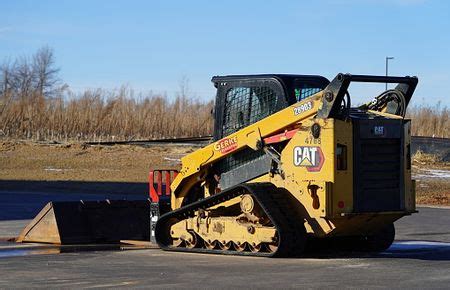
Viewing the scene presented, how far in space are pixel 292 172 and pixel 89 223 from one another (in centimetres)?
420

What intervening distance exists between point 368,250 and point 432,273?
9.54 ft

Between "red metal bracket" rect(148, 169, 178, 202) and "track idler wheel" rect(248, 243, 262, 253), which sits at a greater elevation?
"red metal bracket" rect(148, 169, 178, 202)

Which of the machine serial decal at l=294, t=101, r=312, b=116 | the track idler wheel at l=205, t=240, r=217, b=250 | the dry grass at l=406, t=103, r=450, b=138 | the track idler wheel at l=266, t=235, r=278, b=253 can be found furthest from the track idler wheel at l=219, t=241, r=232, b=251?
the dry grass at l=406, t=103, r=450, b=138

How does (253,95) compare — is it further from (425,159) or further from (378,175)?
(425,159)

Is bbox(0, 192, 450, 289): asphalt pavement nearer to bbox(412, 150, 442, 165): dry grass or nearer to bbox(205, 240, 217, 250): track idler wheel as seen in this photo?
bbox(205, 240, 217, 250): track idler wheel

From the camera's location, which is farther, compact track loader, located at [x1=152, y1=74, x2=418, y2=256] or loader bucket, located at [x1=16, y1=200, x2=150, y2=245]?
loader bucket, located at [x1=16, y1=200, x2=150, y2=245]

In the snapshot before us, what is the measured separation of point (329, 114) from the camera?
13.3 meters

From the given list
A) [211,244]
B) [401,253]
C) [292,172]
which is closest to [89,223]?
[211,244]

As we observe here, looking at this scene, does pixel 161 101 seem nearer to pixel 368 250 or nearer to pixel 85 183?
pixel 85 183

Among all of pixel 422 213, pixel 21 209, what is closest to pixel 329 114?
pixel 422 213

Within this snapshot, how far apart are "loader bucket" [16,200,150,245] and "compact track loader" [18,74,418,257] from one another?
1.31 m

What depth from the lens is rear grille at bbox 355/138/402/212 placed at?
44.6ft

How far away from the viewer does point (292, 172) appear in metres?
13.8

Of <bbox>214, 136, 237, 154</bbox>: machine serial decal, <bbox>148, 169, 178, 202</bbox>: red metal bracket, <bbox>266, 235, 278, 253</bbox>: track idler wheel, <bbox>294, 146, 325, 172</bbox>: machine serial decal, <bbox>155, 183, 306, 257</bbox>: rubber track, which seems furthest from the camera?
<bbox>148, 169, 178, 202</bbox>: red metal bracket
